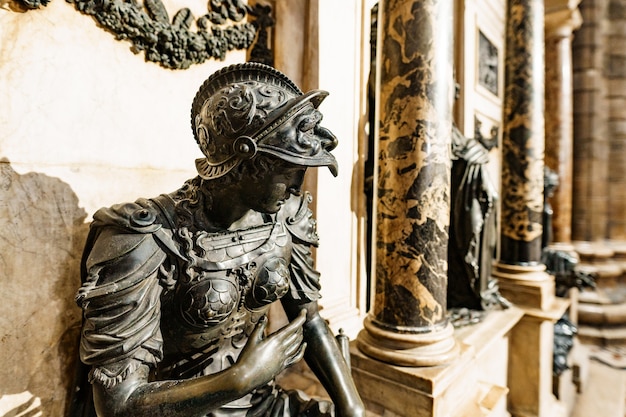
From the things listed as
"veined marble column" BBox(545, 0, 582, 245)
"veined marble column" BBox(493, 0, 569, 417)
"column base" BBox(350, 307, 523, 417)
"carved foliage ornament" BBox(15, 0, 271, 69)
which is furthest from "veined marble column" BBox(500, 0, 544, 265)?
"carved foliage ornament" BBox(15, 0, 271, 69)

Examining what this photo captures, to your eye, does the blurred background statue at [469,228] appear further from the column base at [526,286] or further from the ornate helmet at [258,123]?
the ornate helmet at [258,123]

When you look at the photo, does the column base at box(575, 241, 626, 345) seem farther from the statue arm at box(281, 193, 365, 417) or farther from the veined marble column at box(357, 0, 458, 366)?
the statue arm at box(281, 193, 365, 417)

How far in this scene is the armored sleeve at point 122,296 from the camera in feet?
3.35

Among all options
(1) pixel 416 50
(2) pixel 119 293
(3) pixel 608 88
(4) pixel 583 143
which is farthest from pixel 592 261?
(2) pixel 119 293

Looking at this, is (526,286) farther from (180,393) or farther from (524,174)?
(180,393)

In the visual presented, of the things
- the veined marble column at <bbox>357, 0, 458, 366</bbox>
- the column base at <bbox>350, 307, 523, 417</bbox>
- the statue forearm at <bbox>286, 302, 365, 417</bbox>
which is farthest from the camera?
the veined marble column at <bbox>357, 0, 458, 366</bbox>

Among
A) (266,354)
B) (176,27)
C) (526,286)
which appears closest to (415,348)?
(266,354)

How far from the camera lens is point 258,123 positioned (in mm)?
1105

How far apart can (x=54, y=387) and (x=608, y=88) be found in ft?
31.1

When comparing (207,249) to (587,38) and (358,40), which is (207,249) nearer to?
(358,40)

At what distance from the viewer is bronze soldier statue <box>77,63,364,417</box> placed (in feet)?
3.38

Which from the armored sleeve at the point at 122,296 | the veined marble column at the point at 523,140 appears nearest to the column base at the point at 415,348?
the armored sleeve at the point at 122,296

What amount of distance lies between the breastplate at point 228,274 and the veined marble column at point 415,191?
0.99m

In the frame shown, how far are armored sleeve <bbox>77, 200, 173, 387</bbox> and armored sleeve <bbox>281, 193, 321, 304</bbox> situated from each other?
20.0 inches
